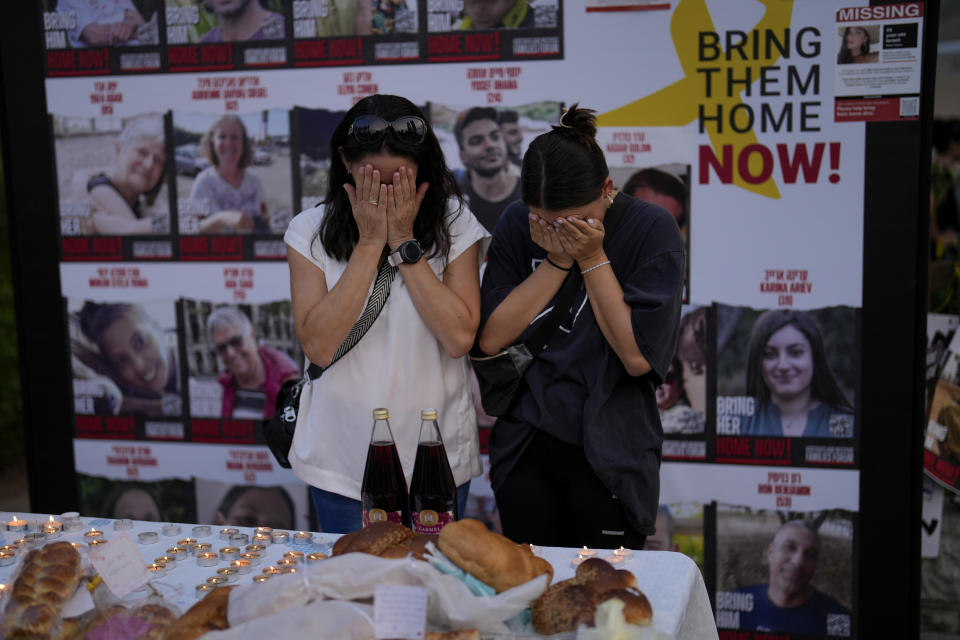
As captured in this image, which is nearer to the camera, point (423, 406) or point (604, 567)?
point (604, 567)

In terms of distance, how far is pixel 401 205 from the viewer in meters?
1.97

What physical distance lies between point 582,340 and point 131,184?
78.7 inches

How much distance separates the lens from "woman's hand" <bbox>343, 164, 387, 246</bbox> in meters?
1.96

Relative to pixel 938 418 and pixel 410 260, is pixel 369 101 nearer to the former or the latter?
pixel 410 260

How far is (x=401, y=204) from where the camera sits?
1975mm

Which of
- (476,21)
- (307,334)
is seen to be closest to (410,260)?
(307,334)

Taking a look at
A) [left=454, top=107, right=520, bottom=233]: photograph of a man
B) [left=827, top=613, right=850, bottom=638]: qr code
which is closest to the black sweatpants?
[left=454, top=107, right=520, bottom=233]: photograph of a man

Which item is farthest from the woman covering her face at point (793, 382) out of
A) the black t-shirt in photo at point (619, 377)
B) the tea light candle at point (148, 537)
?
the tea light candle at point (148, 537)

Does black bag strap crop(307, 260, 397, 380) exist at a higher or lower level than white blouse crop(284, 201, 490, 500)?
higher

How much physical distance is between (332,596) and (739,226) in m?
2.00

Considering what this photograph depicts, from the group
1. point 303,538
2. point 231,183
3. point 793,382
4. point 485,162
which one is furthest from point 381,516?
point 231,183

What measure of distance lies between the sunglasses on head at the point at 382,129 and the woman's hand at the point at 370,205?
0.23 feet

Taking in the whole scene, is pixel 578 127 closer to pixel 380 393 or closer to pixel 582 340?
pixel 582 340

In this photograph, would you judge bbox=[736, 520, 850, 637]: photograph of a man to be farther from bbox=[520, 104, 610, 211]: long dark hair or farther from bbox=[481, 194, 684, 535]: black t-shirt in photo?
bbox=[520, 104, 610, 211]: long dark hair
